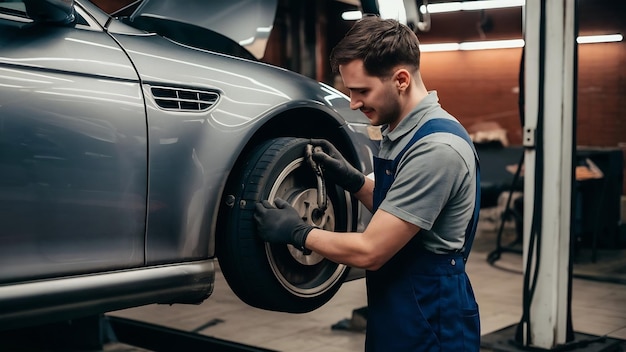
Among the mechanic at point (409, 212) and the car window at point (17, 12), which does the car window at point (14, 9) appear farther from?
the mechanic at point (409, 212)

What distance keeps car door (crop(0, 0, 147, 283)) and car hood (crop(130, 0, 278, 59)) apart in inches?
21.4

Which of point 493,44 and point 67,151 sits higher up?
point 493,44

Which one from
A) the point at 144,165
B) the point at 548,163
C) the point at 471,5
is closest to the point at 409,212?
the point at 144,165

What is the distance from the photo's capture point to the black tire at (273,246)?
2457mm

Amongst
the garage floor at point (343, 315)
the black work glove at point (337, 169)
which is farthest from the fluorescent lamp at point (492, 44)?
the black work glove at point (337, 169)

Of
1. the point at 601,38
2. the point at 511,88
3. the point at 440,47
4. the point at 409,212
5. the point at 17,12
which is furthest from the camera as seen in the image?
the point at 440,47

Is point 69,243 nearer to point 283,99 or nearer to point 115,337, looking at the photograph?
point 283,99

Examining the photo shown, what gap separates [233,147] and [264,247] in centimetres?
34

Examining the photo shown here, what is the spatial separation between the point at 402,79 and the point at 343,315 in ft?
10.5

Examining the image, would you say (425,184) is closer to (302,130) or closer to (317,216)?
(317,216)

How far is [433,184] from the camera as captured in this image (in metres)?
2.03

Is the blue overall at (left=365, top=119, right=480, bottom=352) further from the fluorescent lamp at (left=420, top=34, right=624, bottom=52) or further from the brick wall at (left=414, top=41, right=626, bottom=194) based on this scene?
the fluorescent lamp at (left=420, top=34, right=624, bottom=52)

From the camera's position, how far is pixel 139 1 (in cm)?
284

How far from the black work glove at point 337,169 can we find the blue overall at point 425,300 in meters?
0.38
